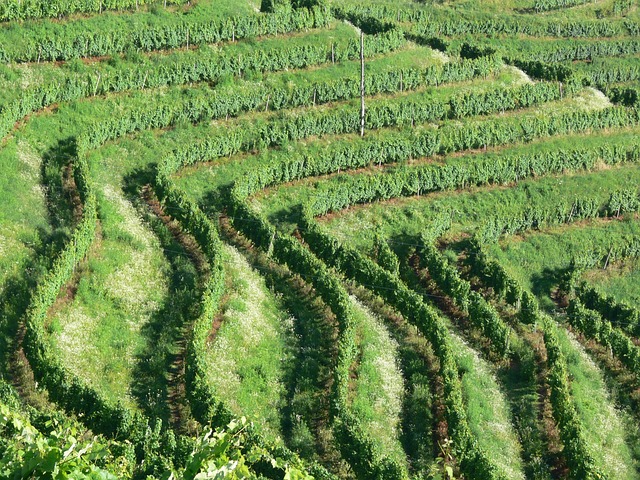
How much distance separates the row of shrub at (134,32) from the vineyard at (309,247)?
0.73 feet

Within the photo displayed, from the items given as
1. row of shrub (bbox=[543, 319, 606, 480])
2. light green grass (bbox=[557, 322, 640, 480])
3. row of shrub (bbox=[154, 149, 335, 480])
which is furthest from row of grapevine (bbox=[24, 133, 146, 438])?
light green grass (bbox=[557, 322, 640, 480])

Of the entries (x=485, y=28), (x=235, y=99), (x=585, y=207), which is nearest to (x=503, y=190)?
(x=585, y=207)

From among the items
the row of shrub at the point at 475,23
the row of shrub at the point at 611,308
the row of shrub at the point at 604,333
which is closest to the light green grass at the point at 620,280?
the row of shrub at the point at 611,308

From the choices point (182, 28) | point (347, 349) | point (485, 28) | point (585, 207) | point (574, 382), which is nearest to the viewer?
point (347, 349)

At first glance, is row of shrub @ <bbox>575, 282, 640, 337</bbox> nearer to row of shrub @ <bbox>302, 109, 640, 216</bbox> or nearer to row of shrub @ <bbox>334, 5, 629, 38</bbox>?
row of shrub @ <bbox>302, 109, 640, 216</bbox>

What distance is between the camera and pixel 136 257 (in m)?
58.8

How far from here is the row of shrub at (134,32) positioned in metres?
78.7

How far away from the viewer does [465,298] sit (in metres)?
61.3

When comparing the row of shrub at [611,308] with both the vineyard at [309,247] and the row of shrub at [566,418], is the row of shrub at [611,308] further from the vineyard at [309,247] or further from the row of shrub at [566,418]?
the row of shrub at [566,418]

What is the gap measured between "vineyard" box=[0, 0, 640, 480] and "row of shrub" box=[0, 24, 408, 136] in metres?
0.21

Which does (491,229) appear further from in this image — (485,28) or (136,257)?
(485,28)

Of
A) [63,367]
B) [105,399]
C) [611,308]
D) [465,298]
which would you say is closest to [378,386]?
[465,298]

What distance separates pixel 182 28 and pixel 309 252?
33.2 metres

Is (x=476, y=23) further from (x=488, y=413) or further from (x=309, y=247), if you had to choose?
(x=488, y=413)
